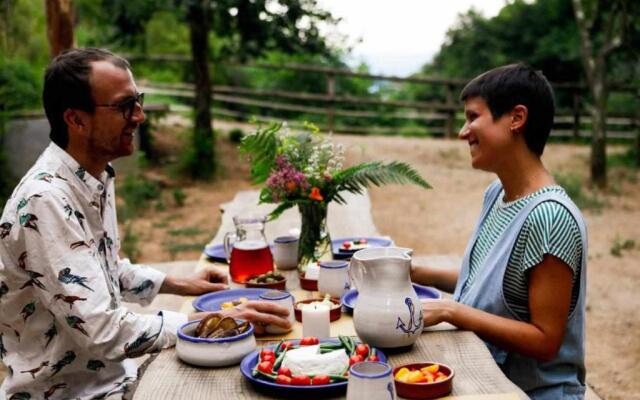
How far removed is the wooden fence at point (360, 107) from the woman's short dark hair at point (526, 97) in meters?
11.2

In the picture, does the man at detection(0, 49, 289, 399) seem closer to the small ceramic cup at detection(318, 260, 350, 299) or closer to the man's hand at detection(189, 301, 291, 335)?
the man's hand at detection(189, 301, 291, 335)

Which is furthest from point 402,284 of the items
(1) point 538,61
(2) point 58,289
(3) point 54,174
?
(1) point 538,61

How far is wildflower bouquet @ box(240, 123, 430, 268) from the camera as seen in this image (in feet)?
8.59

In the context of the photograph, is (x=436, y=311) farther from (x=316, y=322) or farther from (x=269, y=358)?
(x=269, y=358)

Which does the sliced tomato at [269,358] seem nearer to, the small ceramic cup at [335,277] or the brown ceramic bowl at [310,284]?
the small ceramic cup at [335,277]

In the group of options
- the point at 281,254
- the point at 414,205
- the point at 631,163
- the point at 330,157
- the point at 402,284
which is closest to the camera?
the point at 402,284

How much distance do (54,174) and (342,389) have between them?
1.00 m

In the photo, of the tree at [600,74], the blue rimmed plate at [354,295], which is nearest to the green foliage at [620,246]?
the tree at [600,74]

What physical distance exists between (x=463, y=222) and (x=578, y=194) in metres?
1.89

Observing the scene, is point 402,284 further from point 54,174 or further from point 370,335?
point 54,174

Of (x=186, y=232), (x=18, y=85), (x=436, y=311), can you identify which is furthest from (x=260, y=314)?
(x=18, y=85)

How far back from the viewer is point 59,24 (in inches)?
211

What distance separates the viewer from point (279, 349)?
1823mm

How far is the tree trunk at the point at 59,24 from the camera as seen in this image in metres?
5.32
